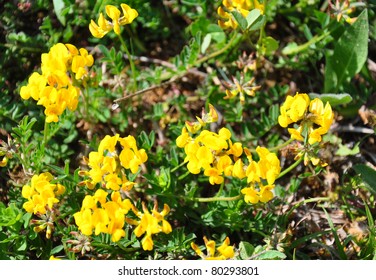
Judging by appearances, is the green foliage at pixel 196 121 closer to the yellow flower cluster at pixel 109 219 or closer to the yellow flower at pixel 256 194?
the yellow flower at pixel 256 194

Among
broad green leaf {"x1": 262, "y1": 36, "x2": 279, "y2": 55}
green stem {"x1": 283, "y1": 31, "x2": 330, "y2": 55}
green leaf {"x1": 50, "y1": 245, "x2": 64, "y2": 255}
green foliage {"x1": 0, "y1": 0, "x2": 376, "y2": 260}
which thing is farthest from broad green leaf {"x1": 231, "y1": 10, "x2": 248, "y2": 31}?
green leaf {"x1": 50, "y1": 245, "x2": 64, "y2": 255}

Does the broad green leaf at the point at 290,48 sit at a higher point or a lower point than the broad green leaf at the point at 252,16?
lower

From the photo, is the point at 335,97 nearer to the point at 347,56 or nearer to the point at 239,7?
the point at 347,56

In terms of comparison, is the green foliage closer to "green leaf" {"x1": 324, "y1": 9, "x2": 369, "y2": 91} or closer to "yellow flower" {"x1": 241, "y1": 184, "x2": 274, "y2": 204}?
"green leaf" {"x1": 324, "y1": 9, "x2": 369, "y2": 91}

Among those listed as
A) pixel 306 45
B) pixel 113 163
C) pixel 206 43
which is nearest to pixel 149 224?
pixel 113 163

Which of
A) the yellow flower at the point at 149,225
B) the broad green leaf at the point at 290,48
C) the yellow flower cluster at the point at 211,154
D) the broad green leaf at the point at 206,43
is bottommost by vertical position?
the broad green leaf at the point at 290,48

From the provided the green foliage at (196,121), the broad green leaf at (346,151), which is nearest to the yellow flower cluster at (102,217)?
the green foliage at (196,121)
